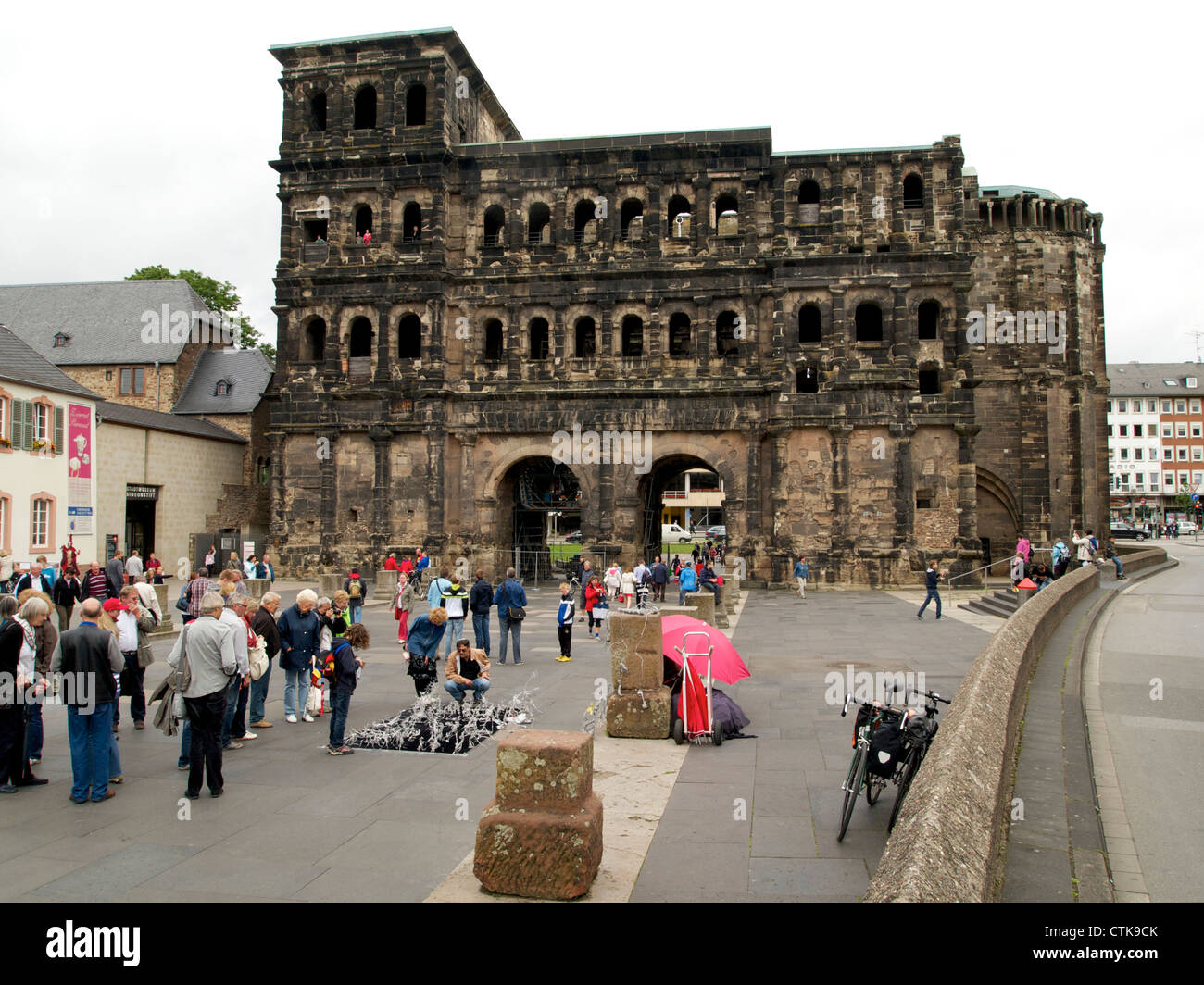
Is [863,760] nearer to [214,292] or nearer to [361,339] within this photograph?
[361,339]

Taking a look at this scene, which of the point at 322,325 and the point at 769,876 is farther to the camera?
the point at 322,325

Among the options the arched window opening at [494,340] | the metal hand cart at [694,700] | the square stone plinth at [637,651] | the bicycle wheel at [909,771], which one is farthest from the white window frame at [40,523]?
the bicycle wheel at [909,771]

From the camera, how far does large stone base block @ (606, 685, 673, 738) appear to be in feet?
32.6

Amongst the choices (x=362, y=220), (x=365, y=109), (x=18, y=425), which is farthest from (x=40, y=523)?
(x=365, y=109)

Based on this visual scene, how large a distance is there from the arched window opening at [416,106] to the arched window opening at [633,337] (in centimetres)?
1140

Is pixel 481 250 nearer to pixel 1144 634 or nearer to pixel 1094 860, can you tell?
pixel 1144 634

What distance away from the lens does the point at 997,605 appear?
22906 millimetres

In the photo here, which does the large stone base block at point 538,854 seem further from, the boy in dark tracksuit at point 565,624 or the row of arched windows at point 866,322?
the row of arched windows at point 866,322

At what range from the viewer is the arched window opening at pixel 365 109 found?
111 ft

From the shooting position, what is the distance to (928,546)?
98.5 ft

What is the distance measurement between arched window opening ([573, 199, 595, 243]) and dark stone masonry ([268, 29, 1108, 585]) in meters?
0.13

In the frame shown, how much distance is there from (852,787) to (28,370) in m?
30.2
